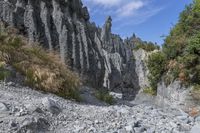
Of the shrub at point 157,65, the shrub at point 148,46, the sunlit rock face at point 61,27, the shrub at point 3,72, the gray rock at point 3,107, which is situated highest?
the shrub at point 148,46

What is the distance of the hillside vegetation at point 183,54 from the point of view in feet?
83.4

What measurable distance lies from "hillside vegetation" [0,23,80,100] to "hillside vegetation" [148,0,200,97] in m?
13.0

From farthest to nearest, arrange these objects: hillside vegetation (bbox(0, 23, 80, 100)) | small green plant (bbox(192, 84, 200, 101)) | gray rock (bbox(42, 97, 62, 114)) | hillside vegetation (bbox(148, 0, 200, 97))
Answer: hillside vegetation (bbox(148, 0, 200, 97))
small green plant (bbox(192, 84, 200, 101))
hillside vegetation (bbox(0, 23, 80, 100))
gray rock (bbox(42, 97, 62, 114))

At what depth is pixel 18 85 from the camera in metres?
11.8

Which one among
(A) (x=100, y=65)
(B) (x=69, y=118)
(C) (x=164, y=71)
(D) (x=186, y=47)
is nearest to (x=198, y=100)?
(D) (x=186, y=47)

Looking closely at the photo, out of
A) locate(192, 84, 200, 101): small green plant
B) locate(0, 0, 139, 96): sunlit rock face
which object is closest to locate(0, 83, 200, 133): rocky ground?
locate(192, 84, 200, 101): small green plant

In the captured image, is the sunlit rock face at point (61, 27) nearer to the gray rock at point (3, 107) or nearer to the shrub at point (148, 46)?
the gray rock at point (3, 107)

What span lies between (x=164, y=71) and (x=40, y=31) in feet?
33.3

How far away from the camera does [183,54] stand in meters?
27.0

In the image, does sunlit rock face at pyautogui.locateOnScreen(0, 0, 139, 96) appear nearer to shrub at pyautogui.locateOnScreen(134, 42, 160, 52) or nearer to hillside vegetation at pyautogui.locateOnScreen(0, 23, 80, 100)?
hillside vegetation at pyautogui.locateOnScreen(0, 23, 80, 100)

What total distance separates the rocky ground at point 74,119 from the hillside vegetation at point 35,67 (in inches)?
76.3

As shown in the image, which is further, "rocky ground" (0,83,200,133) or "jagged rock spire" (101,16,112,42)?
"jagged rock spire" (101,16,112,42)

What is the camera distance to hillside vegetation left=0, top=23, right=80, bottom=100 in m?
12.3

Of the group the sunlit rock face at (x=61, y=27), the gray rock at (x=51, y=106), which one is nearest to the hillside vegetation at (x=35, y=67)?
the gray rock at (x=51, y=106)
